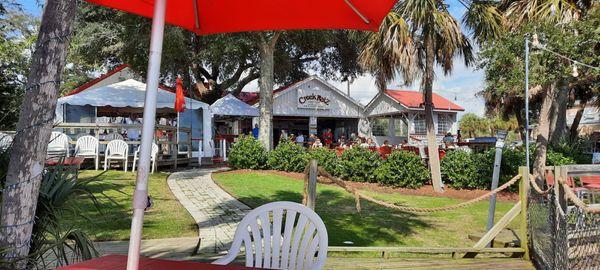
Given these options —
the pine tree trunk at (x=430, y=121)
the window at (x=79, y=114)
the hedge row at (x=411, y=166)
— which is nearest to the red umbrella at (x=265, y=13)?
the pine tree trunk at (x=430, y=121)

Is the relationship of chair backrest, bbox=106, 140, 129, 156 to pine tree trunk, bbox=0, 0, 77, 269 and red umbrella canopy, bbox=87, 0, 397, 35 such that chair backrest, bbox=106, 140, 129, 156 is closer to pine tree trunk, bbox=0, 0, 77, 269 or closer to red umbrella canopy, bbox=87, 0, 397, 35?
red umbrella canopy, bbox=87, 0, 397, 35

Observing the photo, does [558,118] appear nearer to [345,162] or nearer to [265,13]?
[345,162]

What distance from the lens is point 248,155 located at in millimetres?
14008

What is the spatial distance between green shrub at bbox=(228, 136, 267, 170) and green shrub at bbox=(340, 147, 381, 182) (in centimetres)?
288

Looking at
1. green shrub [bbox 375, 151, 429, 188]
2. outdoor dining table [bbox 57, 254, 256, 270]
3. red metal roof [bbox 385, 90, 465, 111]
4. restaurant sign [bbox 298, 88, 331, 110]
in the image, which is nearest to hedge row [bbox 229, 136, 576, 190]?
green shrub [bbox 375, 151, 429, 188]

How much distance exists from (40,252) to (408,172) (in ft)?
35.1

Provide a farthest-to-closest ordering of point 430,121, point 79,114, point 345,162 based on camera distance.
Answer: point 79,114 → point 345,162 → point 430,121

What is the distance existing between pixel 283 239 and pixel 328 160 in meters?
10.5

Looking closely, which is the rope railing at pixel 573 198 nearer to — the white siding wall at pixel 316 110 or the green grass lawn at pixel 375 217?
the green grass lawn at pixel 375 217

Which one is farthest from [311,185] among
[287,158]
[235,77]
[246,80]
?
[246,80]

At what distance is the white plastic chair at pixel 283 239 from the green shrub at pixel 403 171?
9713 mm

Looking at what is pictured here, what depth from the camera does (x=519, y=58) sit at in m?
9.99

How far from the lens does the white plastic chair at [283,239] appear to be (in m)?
2.63

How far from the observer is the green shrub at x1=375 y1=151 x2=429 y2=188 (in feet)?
39.8
